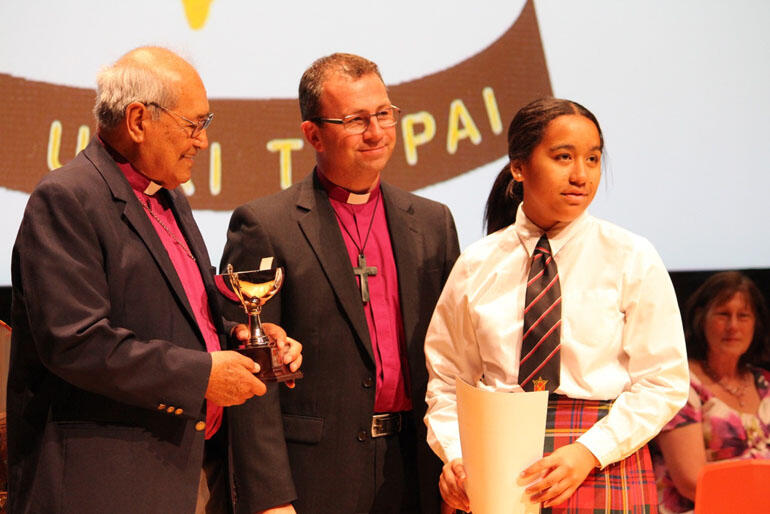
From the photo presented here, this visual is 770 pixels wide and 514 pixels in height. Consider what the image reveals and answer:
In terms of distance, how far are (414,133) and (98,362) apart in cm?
203

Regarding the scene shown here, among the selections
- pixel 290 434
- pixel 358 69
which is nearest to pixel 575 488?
pixel 290 434

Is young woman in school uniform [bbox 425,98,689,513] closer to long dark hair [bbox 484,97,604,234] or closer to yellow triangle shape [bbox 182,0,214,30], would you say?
long dark hair [bbox 484,97,604,234]

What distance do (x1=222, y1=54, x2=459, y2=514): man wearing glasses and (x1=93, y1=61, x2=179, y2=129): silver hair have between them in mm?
445

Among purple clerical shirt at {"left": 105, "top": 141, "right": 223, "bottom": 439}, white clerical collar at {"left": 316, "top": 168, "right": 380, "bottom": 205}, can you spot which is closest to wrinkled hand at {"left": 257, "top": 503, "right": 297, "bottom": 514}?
purple clerical shirt at {"left": 105, "top": 141, "right": 223, "bottom": 439}

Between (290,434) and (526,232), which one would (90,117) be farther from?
(526,232)

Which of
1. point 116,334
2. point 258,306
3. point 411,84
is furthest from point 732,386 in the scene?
point 116,334

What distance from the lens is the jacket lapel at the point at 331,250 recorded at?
2.32 m

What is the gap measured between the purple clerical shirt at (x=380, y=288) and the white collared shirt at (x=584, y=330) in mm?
253

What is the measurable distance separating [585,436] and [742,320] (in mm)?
2188

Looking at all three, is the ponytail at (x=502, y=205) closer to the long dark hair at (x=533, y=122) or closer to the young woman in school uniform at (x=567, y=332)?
the long dark hair at (x=533, y=122)

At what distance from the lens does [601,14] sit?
11.6 ft

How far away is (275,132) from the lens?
350 cm

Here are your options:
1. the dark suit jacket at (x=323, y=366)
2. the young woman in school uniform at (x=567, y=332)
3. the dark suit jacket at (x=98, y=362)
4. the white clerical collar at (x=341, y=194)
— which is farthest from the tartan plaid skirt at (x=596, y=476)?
the white clerical collar at (x=341, y=194)

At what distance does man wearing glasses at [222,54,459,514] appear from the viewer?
2311 millimetres
